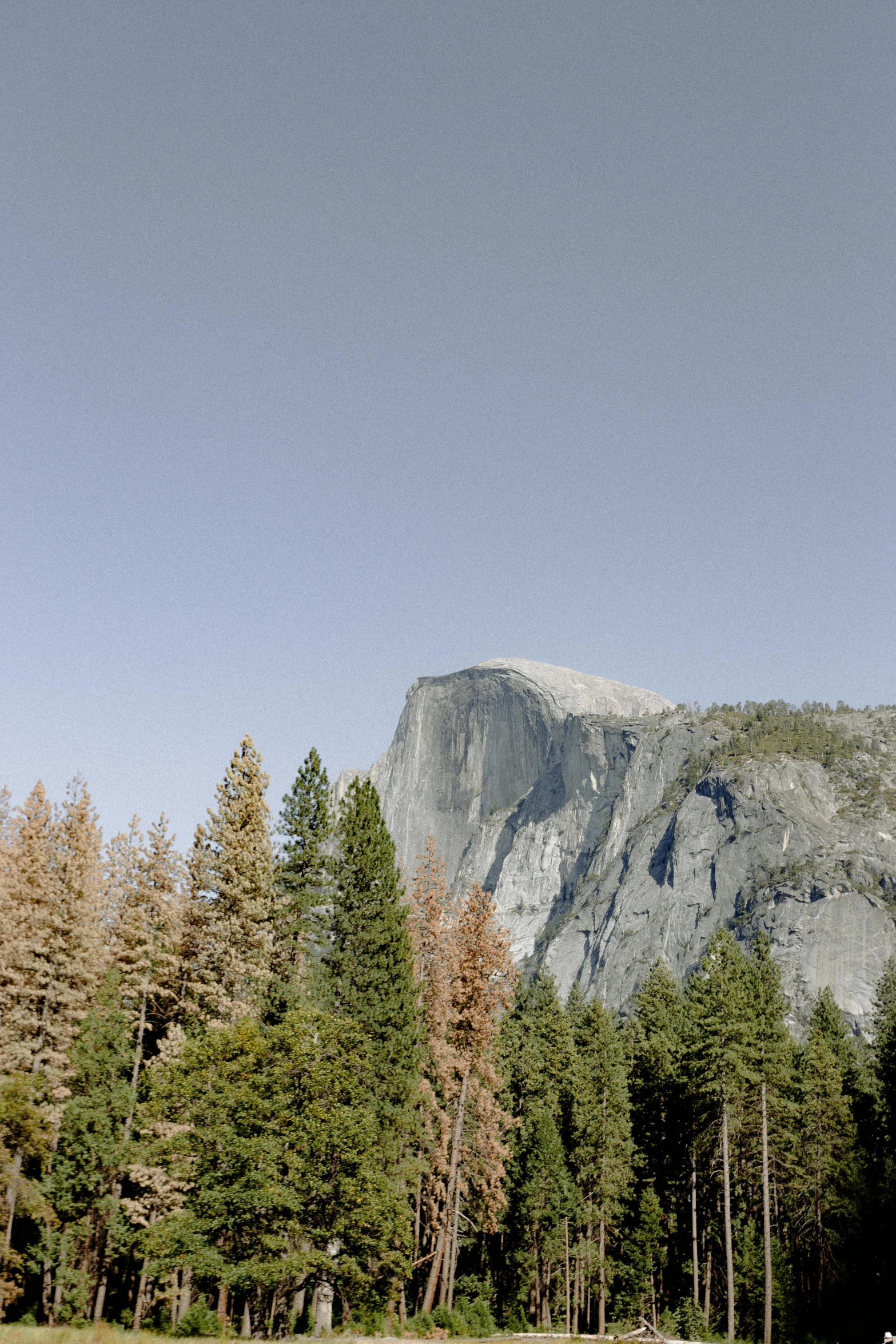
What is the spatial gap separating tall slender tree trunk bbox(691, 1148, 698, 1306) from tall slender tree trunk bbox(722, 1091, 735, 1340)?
6.51 feet

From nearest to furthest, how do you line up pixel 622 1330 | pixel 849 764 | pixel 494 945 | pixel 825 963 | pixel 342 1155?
1. pixel 342 1155
2. pixel 494 945
3. pixel 622 1330
4. pixel 825 963
5. pixel 849 764

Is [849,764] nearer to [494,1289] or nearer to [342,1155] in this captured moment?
[494,1289]

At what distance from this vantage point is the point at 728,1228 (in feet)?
134

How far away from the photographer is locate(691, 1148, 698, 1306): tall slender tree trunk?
44.0 meters

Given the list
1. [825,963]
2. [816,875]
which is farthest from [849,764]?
[825,963]

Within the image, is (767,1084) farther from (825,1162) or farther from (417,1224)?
(417,1224)

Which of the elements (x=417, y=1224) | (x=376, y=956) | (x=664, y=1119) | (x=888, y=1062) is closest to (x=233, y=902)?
(x=376, y=956)

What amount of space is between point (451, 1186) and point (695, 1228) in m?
→ 16.8

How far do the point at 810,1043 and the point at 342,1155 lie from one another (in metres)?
37.3

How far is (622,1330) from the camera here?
140ft

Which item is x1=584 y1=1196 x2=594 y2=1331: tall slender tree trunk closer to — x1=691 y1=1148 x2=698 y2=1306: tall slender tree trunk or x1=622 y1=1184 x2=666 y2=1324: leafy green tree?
x1=622 y1=1184 x2=666 y2=1324: leafy green tree

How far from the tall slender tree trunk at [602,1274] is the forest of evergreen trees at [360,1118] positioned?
456mm

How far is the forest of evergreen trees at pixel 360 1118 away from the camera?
2355cm

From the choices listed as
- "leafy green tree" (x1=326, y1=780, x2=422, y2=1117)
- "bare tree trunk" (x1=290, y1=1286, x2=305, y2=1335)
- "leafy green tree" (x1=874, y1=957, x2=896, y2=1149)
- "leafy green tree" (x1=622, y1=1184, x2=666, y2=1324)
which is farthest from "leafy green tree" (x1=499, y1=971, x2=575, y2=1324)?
"leafy green tree" (x1=874, y1=957, x2=896, y2=1149)
